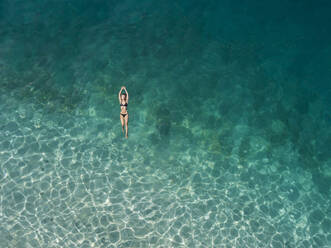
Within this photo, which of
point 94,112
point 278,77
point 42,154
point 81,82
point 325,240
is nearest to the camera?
point 325,240

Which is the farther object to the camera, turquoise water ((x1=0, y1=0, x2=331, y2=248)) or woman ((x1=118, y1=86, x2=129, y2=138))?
woman ((x1=118, y1=86, x2=129, y2=138))

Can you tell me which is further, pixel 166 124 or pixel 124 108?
pixel 166 124

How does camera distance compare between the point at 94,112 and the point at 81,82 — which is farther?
the point at 81,82

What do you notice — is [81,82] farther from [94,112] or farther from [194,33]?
[194,33]

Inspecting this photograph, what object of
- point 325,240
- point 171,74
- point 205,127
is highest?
point 171,74

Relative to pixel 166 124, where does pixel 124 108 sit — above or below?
above

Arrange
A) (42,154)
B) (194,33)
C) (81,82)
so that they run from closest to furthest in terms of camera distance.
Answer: (42,154), (81,82), (194,33)

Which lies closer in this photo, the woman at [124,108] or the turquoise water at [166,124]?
the turquoise water at [166,124]

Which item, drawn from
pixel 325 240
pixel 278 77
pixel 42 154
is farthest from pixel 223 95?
pixel 42 154
